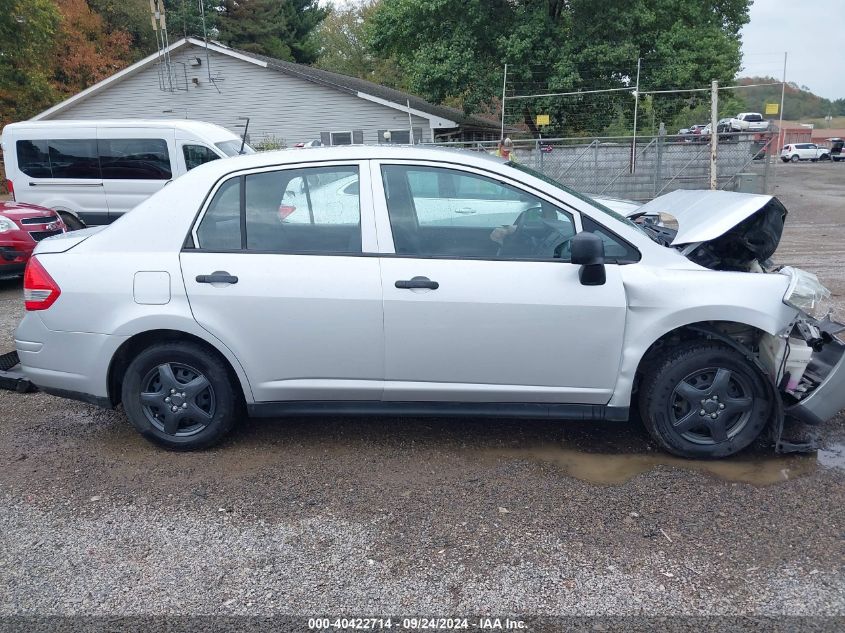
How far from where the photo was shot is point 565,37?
24.1 m

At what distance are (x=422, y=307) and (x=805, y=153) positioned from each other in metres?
52.3

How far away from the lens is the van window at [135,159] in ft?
39.3

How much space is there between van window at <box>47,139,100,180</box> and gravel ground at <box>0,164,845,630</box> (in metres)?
8.67

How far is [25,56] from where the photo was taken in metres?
26.3

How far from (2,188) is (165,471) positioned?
3151 cm

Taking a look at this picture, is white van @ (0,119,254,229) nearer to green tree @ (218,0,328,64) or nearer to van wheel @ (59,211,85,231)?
van wheel @ (59,211,85,231)

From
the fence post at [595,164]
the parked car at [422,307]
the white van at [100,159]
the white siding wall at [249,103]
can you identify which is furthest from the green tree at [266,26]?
the parked car at [422,307]

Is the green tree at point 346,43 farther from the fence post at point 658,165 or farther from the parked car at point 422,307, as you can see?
the parked car at point 422,307

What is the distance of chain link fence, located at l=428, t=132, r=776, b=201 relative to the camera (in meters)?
16.9

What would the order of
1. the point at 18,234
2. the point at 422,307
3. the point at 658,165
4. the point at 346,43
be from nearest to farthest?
the point at 422,307
the point at 18,234
the point at 658,165
the point at 346,43

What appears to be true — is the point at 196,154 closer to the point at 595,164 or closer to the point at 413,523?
the point at 595,164

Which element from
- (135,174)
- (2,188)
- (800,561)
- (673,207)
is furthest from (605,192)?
(2,188)

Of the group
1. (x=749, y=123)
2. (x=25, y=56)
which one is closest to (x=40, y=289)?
(x=749, y=123)

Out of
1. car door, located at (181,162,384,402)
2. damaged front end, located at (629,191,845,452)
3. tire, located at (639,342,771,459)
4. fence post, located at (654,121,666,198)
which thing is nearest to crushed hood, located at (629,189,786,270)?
damaged front end, located at (629,191,845,452)
